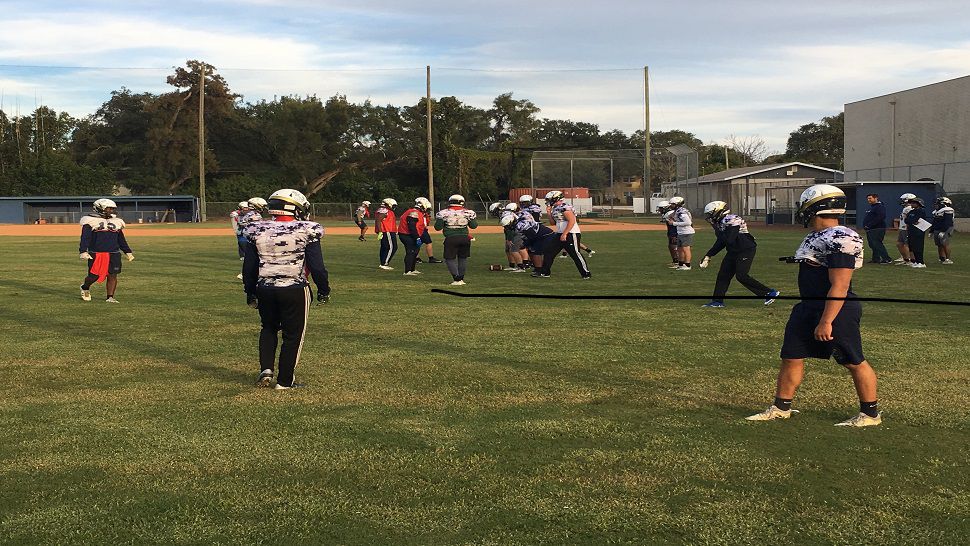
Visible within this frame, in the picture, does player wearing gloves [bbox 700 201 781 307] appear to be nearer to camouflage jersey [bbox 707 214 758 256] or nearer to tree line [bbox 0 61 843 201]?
camouflage jersey [bbox 707 214 758 256]

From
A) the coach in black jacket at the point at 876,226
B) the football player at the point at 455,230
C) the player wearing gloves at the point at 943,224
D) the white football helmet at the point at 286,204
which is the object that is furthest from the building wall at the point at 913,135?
the white football helmet at the point at 286,204

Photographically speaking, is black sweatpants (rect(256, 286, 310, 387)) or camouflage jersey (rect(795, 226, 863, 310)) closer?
camouflage jersey (rect(795, 226, 863, 310))

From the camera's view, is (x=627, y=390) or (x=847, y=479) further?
(x=627, y=390)

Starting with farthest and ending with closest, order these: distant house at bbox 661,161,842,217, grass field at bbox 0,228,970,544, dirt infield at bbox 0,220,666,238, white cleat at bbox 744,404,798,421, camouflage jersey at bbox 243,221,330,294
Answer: distant house at bbox 661,161,842,217, dirt infield at bbox 0,220,666,238, camouflage jersey at bbox 243,221,330,294, white cleat at bbox 744,404,798,421, grass field at bbox 0,228,970,544

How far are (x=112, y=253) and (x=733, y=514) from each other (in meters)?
12.6

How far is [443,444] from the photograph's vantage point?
19.1 feet

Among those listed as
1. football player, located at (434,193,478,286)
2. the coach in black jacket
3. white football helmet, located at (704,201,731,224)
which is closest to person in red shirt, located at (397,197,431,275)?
football player, located at (434,193,478,286)

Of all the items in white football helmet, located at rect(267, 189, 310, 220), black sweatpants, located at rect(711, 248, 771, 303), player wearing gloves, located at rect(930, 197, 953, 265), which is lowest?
black sweatpants, located at rect(711, 248, 771, 303)

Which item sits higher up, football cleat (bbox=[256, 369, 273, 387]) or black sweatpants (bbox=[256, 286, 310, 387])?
black sweatpants (bbox=[256, 286, 310, 387])

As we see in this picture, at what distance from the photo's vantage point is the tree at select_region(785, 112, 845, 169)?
92.8 metres

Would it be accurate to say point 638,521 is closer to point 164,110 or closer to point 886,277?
point 886,277

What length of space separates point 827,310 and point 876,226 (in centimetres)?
1602

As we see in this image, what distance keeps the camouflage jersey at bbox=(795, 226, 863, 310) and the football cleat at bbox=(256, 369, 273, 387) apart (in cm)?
458

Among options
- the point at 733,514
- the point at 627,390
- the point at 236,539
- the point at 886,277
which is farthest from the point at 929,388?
the point at 886,277
